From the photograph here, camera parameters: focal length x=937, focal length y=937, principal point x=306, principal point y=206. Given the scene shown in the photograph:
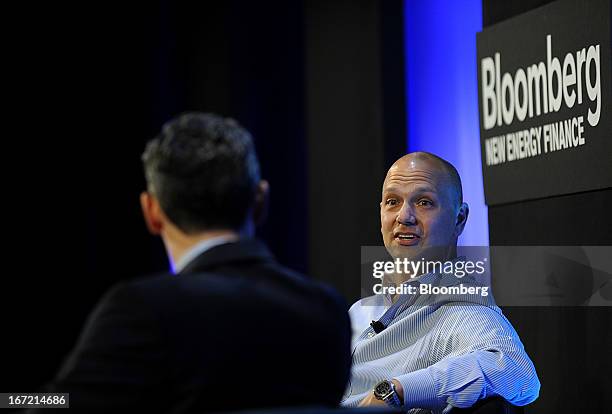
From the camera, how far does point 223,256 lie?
1.68 meters

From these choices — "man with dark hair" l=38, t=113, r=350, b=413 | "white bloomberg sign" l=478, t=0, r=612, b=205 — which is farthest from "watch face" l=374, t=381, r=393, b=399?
"white bloomberg sign" l=478, t=0, r=612, b=205

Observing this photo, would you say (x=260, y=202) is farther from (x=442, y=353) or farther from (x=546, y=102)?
(x=546, y=102)

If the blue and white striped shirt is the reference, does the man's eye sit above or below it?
above

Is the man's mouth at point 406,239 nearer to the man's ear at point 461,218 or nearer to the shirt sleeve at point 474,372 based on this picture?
the man's ear at point 461,218

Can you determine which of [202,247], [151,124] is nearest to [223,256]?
[202,247]

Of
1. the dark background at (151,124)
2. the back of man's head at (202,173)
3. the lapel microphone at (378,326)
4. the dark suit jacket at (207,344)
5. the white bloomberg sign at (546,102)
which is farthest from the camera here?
the dark background at (151,124)

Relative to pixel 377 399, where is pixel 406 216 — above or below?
above

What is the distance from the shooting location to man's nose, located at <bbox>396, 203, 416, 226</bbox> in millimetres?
2865

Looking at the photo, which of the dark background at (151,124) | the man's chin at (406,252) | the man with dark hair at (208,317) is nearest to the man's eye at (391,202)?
the man's chin at (406,252)

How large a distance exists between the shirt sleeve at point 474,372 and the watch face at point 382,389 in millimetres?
37

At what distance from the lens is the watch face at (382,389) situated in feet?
8.43

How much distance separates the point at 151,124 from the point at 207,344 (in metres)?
4.22

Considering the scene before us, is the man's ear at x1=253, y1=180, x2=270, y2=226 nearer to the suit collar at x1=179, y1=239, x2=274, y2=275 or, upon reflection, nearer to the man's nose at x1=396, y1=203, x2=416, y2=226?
the suit collar at x1=179, y1=239, x2=274, y2=275

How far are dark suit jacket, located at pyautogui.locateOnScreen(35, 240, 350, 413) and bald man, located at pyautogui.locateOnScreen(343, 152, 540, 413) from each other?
936 mm
